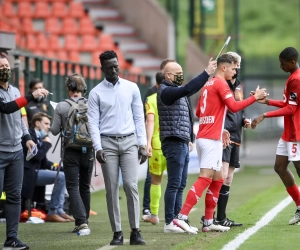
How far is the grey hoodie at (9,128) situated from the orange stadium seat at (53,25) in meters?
20.0

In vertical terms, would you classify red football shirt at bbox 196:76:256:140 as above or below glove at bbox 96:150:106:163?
above

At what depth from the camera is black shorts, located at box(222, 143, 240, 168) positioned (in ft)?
39.8

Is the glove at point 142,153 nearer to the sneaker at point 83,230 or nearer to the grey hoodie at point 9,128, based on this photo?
the grey hoodie at point 9,128

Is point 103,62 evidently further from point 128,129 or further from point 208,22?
point 208,22

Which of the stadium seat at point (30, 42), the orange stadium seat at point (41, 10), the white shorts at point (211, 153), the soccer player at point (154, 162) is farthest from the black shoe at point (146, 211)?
the orange stadium seat at point (41, 10)

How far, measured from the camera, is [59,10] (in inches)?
1238

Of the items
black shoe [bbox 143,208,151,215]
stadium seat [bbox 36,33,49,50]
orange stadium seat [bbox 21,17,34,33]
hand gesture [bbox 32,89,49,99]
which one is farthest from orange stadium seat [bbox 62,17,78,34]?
hand gesture [bbox 32,89,49,99]

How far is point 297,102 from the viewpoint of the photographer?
39.4ft

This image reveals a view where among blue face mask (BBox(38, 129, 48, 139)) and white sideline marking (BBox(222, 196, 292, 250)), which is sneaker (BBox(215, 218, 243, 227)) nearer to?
white sideline marking (BBox(222, 196, 292, 250))

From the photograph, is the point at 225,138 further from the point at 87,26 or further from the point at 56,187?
the point at 87,26

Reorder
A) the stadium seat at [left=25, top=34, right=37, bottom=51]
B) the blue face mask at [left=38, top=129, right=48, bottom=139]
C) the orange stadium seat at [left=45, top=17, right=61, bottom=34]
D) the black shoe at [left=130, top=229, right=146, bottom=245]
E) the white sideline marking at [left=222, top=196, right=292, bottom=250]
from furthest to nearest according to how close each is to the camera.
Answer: the orange stadium seat at [left=45, top=17, right=61, bottom=34] < the stadium seat at [left=25, top=34, right=37, bottom=51] < the blue face mask at [left=38, top=129, right=48, bottom=139] < the black shoe at [left=130, top=229, right=146, bottom=245] < the white sideline marking at [left=222, top=196, right=292, bottom=250]

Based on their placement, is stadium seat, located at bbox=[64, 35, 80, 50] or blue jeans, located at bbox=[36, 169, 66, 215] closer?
blue jeans, located at bbox=[36, 169, 66, 215]

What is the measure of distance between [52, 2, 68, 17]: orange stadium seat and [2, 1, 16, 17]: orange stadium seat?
136cm

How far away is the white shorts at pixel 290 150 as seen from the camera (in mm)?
12023
